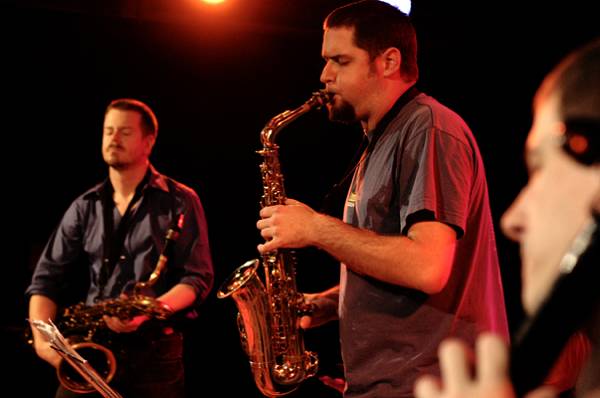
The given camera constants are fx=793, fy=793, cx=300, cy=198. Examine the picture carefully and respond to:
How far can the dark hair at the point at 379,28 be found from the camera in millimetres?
2951

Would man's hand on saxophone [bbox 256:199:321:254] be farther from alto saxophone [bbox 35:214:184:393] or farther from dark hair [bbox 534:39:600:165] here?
alto saxophone [bbox 35:214:184:393]

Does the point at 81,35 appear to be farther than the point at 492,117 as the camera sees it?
Yes

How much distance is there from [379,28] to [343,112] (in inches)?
13.4

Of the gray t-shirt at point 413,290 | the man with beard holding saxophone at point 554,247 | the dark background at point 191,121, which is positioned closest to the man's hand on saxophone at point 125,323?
the dark background at point 191,121

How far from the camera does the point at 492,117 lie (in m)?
5.35

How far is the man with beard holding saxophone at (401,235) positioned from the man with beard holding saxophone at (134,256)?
72.9 inches

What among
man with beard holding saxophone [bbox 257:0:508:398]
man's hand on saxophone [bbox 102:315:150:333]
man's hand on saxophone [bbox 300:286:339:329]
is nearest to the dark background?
man's hand on saxophone [bbox 102:315:150:333]

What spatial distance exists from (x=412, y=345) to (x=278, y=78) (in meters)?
3.60

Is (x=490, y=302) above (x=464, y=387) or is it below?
below

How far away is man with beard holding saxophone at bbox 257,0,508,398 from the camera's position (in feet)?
8.24

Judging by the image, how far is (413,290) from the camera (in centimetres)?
258

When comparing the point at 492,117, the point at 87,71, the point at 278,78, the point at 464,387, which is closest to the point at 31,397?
the point at 87,71

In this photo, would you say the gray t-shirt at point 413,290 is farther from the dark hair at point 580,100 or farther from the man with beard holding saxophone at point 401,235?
the dark hair at point 580,100

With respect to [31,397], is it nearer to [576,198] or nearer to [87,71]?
[87,71]
